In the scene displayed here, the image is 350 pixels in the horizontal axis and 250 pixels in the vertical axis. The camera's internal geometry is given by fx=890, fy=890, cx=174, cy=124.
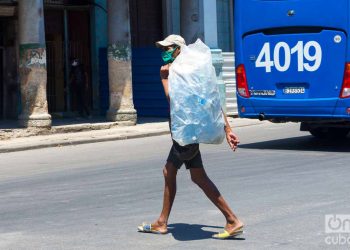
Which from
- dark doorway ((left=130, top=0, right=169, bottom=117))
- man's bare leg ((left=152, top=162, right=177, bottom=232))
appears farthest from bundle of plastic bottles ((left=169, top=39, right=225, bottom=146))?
dark doorway ((left=130, top=0, right=169, bottom=117))

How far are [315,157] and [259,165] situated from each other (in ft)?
4.67

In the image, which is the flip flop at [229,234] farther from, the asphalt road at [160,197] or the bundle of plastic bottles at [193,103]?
the bundle of plastic bottles at [193,103]

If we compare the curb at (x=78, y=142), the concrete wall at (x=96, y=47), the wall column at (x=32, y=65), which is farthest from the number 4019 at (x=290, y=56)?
the concrete wall at (x=96, y=47)

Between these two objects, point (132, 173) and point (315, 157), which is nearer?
point (132, 173)

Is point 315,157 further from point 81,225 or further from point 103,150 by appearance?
point 81,225

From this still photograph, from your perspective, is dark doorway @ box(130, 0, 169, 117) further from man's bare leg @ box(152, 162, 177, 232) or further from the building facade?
man's bare leg @ box(152, 162, 177, 232)

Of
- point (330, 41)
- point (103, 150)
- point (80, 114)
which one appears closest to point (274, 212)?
point (330, 41)

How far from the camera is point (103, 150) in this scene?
63.1ft

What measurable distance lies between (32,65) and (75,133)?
2.06 m

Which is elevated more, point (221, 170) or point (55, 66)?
point (55, 66)

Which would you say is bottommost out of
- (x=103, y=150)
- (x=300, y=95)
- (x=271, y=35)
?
(x=103, y=150)

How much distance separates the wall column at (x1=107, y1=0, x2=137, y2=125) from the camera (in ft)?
80.1

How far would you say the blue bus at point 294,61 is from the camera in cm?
1582

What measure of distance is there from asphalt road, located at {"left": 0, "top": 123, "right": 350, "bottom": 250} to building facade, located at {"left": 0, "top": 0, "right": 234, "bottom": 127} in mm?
6507
